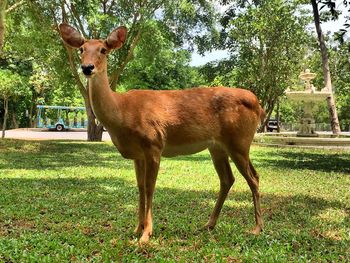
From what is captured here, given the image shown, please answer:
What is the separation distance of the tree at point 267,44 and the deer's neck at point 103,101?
91.2ft

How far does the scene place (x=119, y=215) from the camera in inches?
269

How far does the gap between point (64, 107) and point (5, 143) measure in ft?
96.6

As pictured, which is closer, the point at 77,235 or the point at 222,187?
the point at 77,235

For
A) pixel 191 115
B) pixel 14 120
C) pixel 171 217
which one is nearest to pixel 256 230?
pixel 171 217

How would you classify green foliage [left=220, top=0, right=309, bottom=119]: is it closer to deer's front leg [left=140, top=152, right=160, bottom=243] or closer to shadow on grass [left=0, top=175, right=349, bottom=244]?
shadow on grass [left=0, top=175, right=349, bottom=244]

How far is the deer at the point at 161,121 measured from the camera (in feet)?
17.1

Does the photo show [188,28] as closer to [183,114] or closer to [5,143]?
[5,143]

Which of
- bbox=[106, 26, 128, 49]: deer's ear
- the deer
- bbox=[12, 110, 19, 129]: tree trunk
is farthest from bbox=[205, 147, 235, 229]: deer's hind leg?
bbox=[12, 110, 19, 129]: tree trunk

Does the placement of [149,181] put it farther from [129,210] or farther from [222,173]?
[129,210]

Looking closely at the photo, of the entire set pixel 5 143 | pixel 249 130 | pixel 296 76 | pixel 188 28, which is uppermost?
pixel 188 28

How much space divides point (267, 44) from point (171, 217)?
2847cm

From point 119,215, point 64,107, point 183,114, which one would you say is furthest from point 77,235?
point 64,107

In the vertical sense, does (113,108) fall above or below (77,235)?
above

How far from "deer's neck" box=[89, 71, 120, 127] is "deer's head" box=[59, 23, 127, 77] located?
158mm
